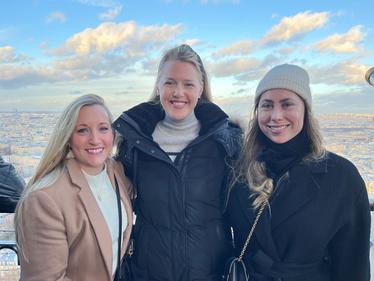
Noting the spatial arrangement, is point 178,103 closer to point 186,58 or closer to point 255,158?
point 186,58

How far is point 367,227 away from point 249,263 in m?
0.66

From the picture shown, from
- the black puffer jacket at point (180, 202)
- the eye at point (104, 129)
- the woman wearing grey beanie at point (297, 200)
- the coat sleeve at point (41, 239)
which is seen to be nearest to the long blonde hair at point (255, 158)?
the woman wearing grey beanie at point (297, 200)

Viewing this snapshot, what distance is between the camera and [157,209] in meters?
2.22

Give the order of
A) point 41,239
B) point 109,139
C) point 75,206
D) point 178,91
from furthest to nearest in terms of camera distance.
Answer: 1. point 178,91
2. point 109,139
3. point 75,206
4. point 41,239

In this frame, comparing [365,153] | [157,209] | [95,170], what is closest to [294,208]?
[157,209]

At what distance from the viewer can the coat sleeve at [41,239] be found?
6.11ft

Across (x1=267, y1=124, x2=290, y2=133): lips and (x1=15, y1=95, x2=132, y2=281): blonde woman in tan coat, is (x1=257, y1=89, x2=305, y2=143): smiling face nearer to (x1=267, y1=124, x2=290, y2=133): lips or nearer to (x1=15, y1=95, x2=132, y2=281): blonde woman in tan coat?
(x1=267, y1=124, x2=290, y2=133): lips

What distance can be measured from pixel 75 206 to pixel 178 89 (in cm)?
90

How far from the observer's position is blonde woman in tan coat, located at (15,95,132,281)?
6.15ft

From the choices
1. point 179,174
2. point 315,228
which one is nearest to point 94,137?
point 179,174

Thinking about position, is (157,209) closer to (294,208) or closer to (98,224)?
(98,224)

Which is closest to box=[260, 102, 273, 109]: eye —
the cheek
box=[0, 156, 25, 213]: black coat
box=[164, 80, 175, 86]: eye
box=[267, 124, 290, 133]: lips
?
box=[267, 124, 290, 133]: lips

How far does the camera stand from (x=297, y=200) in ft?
6.93

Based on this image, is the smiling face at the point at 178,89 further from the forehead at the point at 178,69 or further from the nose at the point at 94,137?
the nose at the point at 94,137
